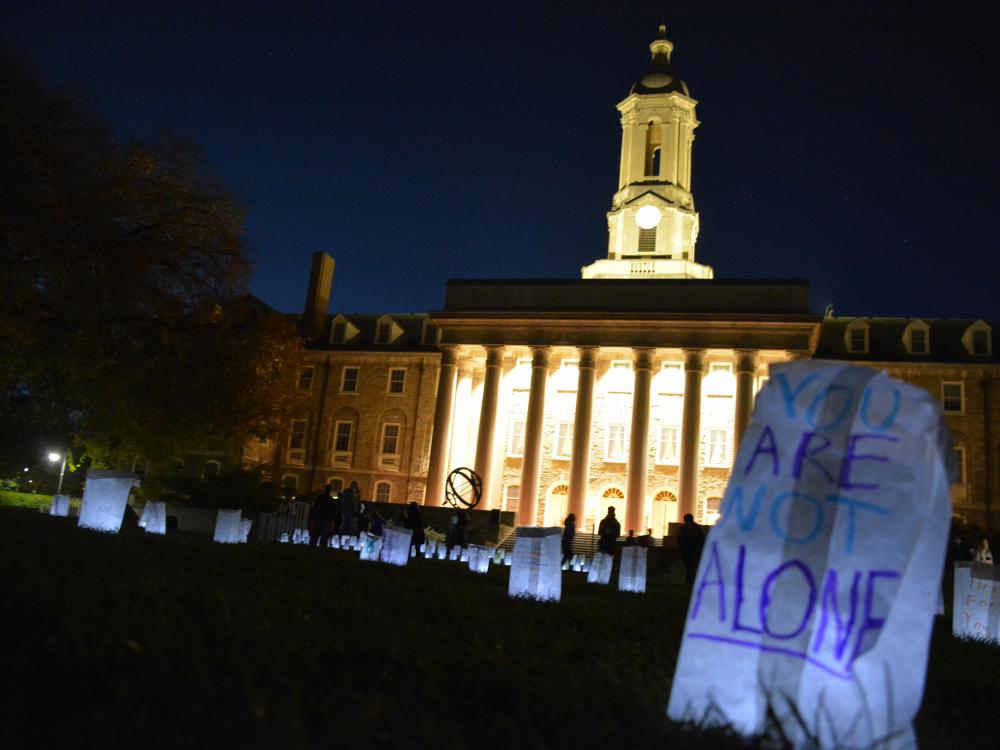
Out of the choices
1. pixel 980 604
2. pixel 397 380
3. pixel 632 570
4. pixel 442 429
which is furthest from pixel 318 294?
pixel 980 604

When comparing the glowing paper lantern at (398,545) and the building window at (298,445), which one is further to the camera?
the building window at (298,445)

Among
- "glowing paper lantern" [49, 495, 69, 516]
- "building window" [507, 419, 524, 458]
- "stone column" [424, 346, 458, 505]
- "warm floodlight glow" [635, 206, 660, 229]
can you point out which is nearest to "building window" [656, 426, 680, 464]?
"building window" [507, 419, 524, 458]

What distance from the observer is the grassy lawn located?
290cm

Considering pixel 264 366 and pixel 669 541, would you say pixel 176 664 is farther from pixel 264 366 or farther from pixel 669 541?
pixel 669 541

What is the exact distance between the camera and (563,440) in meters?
47.0

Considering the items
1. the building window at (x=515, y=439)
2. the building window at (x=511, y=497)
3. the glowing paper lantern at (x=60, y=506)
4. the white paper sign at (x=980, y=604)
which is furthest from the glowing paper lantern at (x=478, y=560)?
the building window at (x=515, y=439)

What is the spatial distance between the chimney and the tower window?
72.0 ft

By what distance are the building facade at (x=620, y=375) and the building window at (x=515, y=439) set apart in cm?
9

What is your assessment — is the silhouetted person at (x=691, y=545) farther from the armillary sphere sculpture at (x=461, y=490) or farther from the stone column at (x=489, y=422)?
the stone column at (x=489, y=422)

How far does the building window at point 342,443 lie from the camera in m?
51.8

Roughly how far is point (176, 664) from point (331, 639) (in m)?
1.48

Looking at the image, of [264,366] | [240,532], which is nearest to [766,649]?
[240,532]

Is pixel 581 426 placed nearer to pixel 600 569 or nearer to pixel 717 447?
pixel 717 447

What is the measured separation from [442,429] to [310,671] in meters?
39.8
